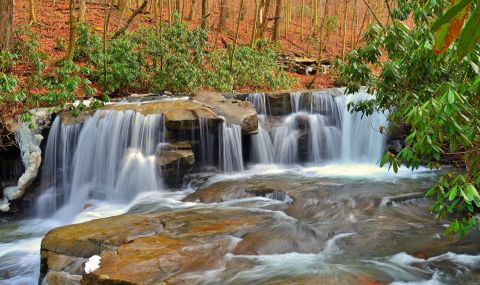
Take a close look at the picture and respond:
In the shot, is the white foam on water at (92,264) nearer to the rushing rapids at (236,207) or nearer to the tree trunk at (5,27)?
the rushing rapids at (236,207)

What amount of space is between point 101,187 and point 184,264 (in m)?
5.29

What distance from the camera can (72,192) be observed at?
9445mm

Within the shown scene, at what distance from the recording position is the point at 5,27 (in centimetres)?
1185

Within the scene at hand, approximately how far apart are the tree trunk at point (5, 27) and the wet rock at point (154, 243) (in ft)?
27.1

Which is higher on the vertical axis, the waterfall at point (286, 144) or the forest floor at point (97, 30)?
the forest floor at point (97, 30)

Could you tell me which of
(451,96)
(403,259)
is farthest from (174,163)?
(451,96)

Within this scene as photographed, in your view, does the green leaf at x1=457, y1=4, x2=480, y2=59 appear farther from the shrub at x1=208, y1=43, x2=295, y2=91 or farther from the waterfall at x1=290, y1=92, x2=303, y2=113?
the shrub at x1=208, y1=43, x2=295, y2=91

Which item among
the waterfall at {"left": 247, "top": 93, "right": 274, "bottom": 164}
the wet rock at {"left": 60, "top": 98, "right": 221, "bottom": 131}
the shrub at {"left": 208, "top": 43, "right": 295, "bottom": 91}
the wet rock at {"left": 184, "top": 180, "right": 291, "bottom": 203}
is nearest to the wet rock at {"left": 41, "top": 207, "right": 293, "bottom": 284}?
the wet rock at {"left": 184, "top": 180, "right": 291, "bottom": 203}

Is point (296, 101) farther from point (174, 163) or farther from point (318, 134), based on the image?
point (174, 163)

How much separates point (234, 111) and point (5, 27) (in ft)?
22.3

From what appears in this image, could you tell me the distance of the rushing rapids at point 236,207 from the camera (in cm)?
460

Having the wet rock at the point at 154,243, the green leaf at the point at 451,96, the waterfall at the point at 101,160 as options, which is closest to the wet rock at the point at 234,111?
the waterfall at the point at 101,160

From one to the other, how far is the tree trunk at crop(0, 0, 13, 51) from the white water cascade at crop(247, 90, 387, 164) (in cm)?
676

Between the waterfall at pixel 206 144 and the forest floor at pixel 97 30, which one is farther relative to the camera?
the forest floor at pixel 97 30
